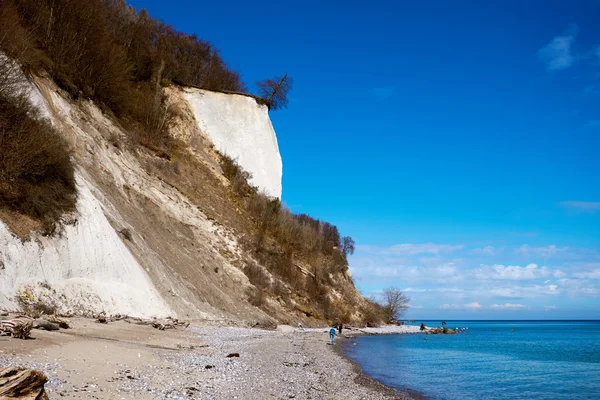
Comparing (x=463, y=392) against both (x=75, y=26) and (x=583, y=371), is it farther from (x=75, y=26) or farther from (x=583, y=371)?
(x=75, y=26)

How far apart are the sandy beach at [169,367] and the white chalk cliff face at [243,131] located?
2281 centimetres

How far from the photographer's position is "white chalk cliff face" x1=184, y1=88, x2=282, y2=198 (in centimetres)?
3778

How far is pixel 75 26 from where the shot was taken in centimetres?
2680

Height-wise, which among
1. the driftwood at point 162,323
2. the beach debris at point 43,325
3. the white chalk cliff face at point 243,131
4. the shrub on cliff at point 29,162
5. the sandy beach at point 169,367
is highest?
the white chalk cliff face at point 243,131

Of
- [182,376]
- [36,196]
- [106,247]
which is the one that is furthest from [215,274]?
[182,376]

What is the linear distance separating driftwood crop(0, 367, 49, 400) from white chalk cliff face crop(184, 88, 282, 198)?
108 ft

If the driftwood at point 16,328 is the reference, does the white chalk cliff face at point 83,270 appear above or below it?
above

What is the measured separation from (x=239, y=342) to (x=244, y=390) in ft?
28.0

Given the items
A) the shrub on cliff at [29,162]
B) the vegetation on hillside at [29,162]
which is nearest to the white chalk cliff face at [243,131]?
the vegetation on hillside at [29,162]

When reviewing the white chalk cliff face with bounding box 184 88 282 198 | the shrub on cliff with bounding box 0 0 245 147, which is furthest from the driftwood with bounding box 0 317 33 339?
the white chalk cliff face with bounding box 184 88 282 198

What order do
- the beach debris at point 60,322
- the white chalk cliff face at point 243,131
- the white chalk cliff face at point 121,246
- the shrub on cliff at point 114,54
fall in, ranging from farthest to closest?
the white chalk cliff face at point 243,131, the shrub on cliff at point 114,54, the white chalk cliff face at point 121,246, the beach debris at point 60,322

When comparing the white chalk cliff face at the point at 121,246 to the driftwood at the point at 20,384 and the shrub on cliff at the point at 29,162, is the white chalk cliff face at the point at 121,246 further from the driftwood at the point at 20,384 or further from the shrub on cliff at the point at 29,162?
the driftwood at the point at 20,384

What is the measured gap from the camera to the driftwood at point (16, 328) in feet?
29.8

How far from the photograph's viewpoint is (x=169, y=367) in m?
9.87
